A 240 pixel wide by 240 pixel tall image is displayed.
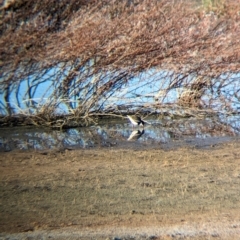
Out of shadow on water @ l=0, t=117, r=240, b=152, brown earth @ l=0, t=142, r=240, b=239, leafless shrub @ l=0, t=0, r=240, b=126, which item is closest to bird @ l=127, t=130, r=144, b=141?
shadow on water @ l=0, t=117, r=240, b=152

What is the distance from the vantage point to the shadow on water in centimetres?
1202

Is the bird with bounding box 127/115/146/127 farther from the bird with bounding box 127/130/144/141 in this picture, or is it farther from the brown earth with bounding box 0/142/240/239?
the brown earth with bounding box 0/142/240/239

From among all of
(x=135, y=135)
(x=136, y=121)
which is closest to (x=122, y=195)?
(x=135, y=135)

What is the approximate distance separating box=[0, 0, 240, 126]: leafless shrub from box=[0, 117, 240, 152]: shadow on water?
18.8 inches

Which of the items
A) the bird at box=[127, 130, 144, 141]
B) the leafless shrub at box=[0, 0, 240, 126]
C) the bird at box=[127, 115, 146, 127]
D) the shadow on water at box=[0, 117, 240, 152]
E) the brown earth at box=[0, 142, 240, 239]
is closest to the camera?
the brown earth at box=[0, 142, 240, 239]

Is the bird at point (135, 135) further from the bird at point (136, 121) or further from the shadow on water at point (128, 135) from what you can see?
the bird at point (136, 121)

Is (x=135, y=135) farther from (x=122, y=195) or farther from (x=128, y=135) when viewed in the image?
(x=122, y=195)

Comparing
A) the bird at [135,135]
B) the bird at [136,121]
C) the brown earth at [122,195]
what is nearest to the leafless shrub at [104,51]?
the bird at [136,121]

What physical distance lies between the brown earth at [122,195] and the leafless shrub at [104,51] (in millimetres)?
3537

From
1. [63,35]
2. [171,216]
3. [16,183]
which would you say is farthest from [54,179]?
[63,35]

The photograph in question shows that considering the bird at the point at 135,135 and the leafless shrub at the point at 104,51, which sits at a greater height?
the leafless shrub at the point at 104,51

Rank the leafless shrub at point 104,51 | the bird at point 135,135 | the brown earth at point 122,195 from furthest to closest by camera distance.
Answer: the leafless shrub at point 104,51, the bird at point 135,135, the brown earth at point 122,195

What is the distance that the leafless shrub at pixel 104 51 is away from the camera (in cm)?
1369

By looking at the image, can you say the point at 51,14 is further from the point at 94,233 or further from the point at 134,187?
the point at 94,233
